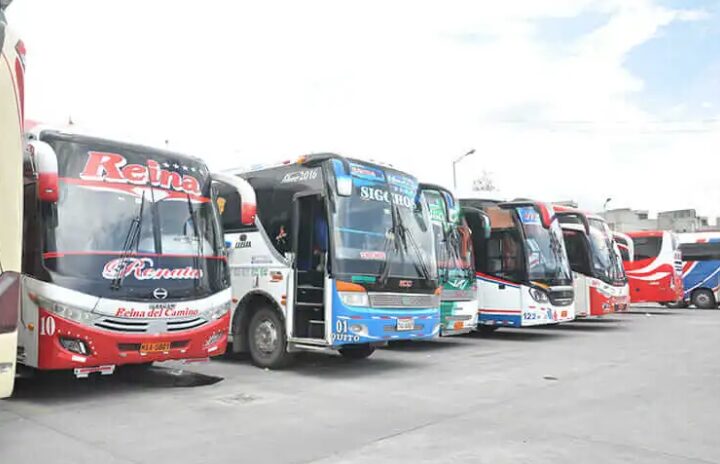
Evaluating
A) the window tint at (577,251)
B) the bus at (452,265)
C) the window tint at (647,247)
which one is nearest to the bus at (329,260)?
the bus at (452,265)

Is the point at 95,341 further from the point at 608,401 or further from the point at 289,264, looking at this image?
the point at 608,401

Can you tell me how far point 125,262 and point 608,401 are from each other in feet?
19.0

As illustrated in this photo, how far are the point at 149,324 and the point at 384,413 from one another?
2.88 meters

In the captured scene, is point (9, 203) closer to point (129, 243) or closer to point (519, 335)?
point (129, 243)

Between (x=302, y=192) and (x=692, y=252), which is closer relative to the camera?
(x=302, y=192)

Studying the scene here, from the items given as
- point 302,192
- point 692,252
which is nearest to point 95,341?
point 302,192

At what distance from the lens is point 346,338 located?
29.2 feet

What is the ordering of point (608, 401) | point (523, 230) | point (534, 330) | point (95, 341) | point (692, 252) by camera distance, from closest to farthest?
1. point (95, 341)
2. point (608, 401)
3. point (523, 230)
4. point (534, 330)
5. point (692, 252)

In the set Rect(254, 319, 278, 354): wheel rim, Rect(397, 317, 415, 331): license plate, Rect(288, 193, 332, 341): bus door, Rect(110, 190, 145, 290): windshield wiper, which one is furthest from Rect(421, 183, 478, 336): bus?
Rect(110, 190, 145, 290): windshield wiper

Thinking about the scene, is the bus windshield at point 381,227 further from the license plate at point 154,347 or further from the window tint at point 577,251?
the window tint at point 577,251

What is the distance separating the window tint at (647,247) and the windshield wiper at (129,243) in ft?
67.1

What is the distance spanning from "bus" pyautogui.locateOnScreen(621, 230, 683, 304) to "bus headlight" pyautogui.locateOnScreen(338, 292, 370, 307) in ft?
52.5

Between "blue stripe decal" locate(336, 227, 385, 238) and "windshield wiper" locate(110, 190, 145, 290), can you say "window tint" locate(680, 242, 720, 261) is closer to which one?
"blue stripe decal" locate(336, 227, 385, 238)

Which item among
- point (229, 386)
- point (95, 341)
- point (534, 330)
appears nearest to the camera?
point (95, 341)
